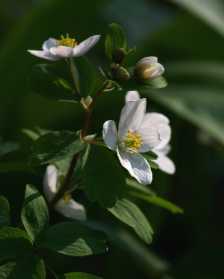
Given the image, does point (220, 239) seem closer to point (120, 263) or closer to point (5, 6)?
point (120, 263)

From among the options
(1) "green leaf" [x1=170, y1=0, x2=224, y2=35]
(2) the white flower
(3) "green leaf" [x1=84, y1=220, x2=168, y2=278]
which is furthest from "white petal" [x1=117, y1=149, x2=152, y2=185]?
(1) "green leaf" [x1=170, y1=0, x2=224, y2=35]

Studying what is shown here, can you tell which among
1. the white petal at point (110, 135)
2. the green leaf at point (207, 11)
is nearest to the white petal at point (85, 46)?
the white petal at point (110, 135)

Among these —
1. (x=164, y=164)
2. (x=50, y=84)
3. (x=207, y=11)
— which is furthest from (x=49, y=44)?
(x=207, y=11)

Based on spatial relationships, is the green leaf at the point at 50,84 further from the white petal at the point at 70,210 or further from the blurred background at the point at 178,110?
the blurred background at the point at 178,110

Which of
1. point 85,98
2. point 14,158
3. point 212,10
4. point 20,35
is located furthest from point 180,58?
point 85,98

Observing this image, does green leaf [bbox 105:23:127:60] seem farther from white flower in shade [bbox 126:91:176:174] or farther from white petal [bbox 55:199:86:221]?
white petal [bbox 55:199:86:221]

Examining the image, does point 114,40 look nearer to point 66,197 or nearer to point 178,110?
point 66,197
